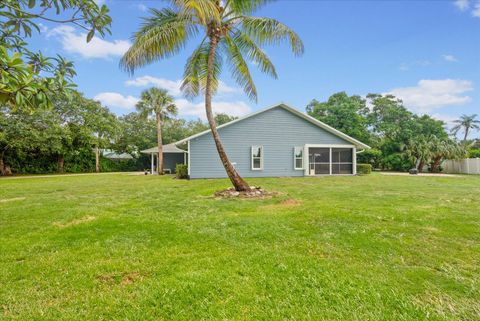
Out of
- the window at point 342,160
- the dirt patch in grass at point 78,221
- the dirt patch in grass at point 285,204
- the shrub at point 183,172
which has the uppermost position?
the window at point 342,160

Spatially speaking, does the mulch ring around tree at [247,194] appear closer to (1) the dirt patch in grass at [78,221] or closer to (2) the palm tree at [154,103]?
(1) the dirt patch in grass at [78,221]

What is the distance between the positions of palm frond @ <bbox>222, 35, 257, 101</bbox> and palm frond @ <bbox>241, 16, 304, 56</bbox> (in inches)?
35.4

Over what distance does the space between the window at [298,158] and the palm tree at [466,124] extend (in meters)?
31.4

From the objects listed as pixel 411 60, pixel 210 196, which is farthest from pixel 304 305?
pixel 411 60

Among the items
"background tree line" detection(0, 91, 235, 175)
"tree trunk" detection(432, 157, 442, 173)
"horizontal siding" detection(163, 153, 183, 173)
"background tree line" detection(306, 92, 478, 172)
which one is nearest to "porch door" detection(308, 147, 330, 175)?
"background tree line" detection(306, 92, 478, 172)

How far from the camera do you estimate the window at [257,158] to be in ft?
53.8

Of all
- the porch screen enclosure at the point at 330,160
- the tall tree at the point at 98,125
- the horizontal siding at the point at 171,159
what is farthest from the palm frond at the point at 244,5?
the tall tree at the point at 98,125

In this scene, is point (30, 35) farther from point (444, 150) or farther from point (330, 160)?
point (444, 150)

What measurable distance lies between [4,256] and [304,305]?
3.81 meters

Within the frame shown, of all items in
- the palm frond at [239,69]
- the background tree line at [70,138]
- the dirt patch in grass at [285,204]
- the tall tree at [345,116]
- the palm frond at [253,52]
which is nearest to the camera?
the dirt patch in grass at [285,204]

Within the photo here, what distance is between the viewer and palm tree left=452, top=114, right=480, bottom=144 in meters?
34.8

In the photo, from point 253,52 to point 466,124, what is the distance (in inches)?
1574

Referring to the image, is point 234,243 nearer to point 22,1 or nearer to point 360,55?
point 22,1

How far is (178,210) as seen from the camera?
6.25 m
